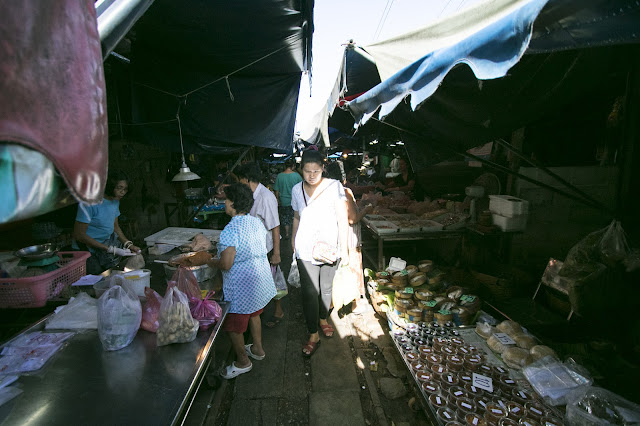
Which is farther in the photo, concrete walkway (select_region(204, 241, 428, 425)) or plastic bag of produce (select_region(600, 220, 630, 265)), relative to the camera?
concrete walkway (select_region(204, 241, 428, 425))

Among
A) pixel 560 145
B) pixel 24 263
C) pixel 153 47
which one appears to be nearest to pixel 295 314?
pixel 24 263

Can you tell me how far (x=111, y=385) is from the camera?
150 centimetres

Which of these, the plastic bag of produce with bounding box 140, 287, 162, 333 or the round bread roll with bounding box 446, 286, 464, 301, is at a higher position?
the plastic bag of produce with bounding box 140, 287, 162, 333

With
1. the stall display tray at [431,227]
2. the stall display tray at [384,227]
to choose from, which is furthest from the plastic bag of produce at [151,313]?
the stall display tray at [431,227]

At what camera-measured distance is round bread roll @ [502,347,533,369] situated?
252cm

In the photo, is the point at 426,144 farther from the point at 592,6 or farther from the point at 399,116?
the point at 592,6

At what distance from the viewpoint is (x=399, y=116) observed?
3.71 metres

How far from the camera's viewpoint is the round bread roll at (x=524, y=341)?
8.89 feet

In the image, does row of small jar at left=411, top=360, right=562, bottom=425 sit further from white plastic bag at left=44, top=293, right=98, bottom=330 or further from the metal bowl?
the metal bowl

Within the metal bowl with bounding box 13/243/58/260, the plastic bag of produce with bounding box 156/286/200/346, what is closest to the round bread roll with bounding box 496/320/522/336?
the plastic bag of produce with bounding box 156/286/200/346

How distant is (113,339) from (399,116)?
3.70 meters

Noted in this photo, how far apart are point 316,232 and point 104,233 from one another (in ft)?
8.23

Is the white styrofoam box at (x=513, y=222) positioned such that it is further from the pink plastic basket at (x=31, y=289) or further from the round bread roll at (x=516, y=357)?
the pink plastic basket at (x=31, y=289)

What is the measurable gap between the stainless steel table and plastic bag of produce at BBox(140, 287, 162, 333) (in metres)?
0.07
